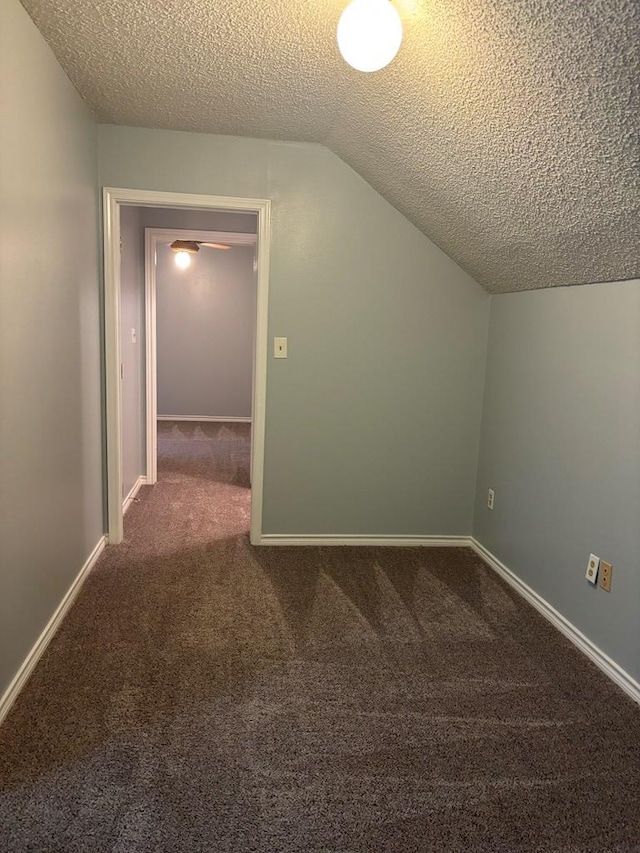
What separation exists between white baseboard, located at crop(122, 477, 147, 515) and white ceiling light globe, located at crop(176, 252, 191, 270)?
3393 millimetres

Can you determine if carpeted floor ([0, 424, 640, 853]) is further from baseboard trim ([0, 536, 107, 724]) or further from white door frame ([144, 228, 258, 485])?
white door frame ([144, 228, 258, 485])

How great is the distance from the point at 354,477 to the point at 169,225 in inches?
102

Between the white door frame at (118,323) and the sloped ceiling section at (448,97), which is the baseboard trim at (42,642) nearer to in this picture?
the white door frame at (118,323)

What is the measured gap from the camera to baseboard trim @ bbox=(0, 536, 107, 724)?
6.06 feet

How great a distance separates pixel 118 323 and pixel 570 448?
239 centimetres

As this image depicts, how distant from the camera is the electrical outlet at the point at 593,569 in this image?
2.30 metres

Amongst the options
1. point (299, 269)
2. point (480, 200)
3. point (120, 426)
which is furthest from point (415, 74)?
point (120, 426)

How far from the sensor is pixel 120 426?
10.7ft

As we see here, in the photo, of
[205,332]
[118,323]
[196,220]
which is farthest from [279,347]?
[205,332]

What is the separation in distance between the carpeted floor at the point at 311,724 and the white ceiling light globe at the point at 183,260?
4.85 m

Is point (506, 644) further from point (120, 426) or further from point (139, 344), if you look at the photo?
point (139, 344)

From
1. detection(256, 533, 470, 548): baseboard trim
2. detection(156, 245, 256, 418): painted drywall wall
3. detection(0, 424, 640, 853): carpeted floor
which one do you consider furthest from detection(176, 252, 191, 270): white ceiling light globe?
detection(0, 424, 640, 853): carpeted floor

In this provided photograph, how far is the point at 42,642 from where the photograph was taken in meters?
2.18

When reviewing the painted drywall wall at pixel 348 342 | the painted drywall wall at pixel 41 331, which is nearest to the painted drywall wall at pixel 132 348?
the painted drywall wall at pixel 41 331
